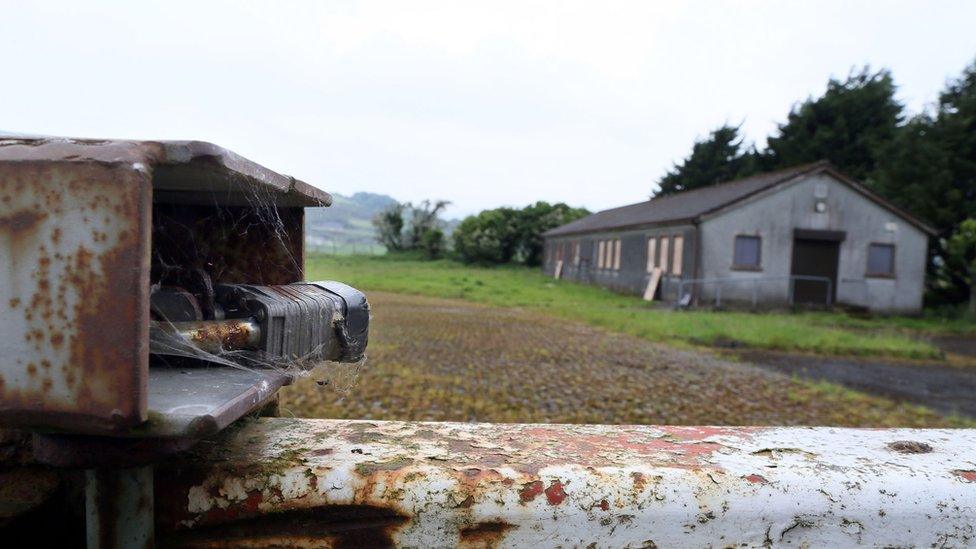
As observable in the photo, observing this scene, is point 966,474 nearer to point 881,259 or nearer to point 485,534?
point 485,534

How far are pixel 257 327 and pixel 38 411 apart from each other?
1.14 feet

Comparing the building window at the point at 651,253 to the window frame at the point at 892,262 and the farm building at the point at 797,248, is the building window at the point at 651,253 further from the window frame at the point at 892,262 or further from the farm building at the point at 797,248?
the window frame at the point at 892,262

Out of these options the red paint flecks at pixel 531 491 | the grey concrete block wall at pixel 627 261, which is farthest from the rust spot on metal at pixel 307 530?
→ the grey concrete block wall at pixel 627 261

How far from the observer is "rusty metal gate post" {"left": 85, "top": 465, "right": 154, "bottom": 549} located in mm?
770

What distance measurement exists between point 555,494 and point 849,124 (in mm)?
40951

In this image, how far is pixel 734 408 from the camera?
6.31 metres

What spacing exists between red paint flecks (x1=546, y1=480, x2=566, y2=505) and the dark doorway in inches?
866

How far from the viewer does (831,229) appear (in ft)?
67.2

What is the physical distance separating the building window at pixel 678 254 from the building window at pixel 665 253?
1.18ft

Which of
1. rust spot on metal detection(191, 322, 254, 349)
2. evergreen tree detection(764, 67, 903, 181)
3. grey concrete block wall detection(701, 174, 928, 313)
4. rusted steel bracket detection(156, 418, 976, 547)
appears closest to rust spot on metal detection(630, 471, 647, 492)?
rusted steel bracket detection(156, 418, 976, 547)

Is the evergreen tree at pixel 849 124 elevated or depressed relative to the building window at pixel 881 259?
elevated

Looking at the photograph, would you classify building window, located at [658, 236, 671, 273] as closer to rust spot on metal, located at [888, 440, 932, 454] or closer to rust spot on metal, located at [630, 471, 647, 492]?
rust spot on metal, located at [888, 440, 932, 454]

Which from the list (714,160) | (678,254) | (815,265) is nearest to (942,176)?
(815,265)

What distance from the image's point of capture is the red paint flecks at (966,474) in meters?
0.93
